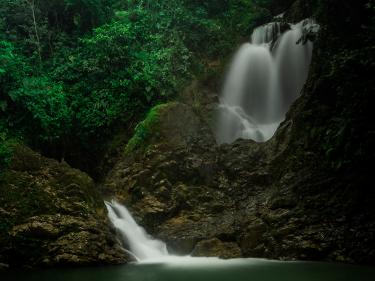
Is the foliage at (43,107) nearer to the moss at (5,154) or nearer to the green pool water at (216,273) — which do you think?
the moss at (5,154)

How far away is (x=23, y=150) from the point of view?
10.4 meters

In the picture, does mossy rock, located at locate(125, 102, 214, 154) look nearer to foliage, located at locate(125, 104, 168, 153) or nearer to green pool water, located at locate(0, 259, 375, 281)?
foliage, located at locate(125, 104, 168, 153)

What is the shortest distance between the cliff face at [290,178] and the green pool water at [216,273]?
0.72 meters

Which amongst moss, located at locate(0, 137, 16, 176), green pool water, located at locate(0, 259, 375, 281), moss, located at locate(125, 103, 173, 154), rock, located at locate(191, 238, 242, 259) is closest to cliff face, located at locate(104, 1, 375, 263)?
rock, located at locate(191, 238, 242, 259)

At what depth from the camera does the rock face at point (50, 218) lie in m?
8.60

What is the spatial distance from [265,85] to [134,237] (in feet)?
28.8

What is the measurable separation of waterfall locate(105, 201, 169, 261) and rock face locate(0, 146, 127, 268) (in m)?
0.65

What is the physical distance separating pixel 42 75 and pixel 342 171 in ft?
36.5

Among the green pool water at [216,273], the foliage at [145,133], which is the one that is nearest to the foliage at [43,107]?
the foliage at [145,133]

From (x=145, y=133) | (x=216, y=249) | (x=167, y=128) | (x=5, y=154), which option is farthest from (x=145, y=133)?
(x=216, y=249)

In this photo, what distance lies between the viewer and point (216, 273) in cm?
768

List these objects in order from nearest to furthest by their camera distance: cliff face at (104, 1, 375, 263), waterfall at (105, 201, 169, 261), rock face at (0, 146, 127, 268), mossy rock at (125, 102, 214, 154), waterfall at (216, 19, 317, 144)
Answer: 1. cliff face at (104, 1, 375, 263)
2. rock face at (0, 146, 127, 268)
3. waterfall at (105, 201, 169, 261)
4. mossy rock at (125, 102, 214, 154)
5. waterfall at (216, 19, 317, 144)

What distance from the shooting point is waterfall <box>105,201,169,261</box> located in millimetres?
10016

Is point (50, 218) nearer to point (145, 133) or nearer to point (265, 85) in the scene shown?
point (145, 133)
